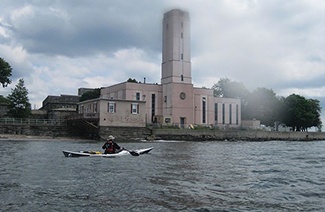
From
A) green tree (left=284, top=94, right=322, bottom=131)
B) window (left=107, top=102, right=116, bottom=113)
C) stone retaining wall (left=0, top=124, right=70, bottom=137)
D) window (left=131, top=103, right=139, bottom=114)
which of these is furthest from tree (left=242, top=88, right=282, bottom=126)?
stone retaining wall (left=0, top=124, right=70, bottom=137)

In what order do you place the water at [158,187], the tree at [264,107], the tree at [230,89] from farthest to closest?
the tree at [230,89]
the tree at [264,107]
the water at [158,187]

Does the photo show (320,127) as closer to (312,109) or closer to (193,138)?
(312,109)

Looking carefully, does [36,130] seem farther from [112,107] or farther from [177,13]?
[177,13]

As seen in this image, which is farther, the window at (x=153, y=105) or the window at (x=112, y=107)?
the window at (x=153, y=105)

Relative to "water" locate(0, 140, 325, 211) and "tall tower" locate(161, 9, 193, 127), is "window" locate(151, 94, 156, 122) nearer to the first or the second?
"tall tower" locate(161, 9, 193, 127)

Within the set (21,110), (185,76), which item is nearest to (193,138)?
(185,76)

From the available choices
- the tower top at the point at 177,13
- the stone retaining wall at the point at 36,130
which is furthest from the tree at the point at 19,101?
the tower top at the point at 177,13

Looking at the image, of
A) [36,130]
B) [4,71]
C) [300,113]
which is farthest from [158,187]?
[300,113]

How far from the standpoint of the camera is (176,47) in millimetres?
72188

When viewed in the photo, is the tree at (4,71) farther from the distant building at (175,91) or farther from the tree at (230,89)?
the tree at (230,89)

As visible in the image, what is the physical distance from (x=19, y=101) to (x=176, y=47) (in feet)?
93.3

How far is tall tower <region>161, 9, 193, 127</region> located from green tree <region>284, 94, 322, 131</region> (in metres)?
33.1

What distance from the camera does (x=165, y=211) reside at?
10883 mm

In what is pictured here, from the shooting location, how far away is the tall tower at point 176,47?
71562 millimetres
